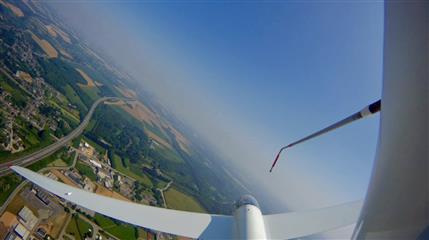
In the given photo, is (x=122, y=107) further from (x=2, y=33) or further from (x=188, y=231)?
(x=188, y=231)

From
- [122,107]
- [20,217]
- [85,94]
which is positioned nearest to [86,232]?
[20,217]

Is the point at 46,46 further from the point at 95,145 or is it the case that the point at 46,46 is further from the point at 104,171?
the point at 104,171

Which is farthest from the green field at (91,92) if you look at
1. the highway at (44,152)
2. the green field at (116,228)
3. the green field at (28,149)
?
the green field at (116,228)

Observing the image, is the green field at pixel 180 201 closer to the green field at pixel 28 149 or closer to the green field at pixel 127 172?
the green field at pixel 127 172

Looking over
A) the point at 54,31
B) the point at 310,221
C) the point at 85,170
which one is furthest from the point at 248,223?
the point at 54,31

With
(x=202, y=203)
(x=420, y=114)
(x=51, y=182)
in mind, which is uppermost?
(x=420, y=114)

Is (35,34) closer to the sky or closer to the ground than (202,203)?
closer to the sky
